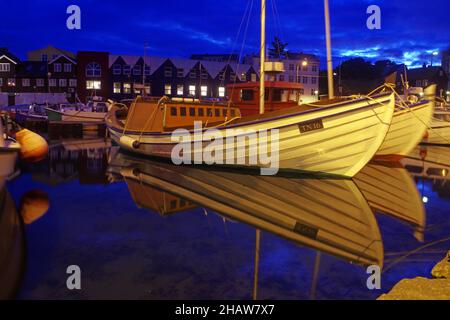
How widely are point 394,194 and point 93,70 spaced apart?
60.8 meters

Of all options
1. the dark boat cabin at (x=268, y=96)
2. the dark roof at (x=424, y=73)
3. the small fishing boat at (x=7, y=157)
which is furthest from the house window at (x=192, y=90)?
the small fishing boat at (x=7, y=157)

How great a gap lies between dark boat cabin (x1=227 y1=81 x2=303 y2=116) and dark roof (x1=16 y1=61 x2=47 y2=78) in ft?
203

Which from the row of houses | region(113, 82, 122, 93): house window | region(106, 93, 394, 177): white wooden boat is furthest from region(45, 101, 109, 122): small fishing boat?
region(106, 93, 394, 177): white wooden boat

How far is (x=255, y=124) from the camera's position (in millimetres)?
15938

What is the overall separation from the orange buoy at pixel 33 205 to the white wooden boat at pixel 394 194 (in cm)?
978

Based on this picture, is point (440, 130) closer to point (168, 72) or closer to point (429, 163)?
point (429, 163)

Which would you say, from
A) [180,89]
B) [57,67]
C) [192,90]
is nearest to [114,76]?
[180,89]

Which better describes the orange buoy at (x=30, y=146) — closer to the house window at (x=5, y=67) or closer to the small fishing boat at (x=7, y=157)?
the small fishing boat at (x=7, y=157)

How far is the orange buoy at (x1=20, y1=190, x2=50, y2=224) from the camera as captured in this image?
435 inches

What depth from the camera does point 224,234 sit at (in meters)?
9.97

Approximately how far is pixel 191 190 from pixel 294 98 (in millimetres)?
9312

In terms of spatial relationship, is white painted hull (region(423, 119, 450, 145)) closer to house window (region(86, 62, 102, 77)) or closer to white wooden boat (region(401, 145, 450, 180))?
white wooden boat (region(401, 145, 450, 180))
